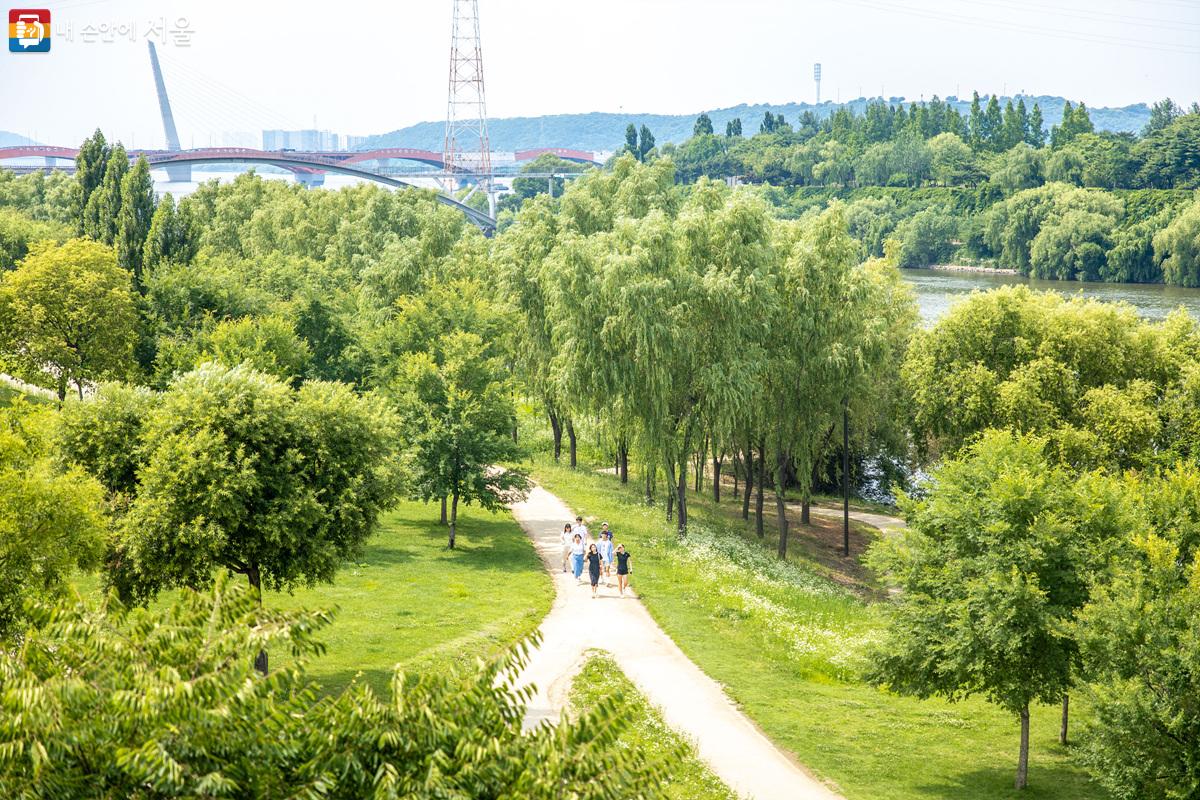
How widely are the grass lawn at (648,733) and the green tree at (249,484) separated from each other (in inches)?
237

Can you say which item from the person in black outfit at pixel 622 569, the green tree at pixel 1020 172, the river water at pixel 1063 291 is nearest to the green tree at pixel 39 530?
the person in black outfit at pixel 622 569

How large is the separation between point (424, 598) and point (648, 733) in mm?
11166

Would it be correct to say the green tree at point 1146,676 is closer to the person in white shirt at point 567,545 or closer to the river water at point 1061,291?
the person in white shirt at point 567,545

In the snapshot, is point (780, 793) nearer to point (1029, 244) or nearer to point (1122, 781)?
point (1122, 781)

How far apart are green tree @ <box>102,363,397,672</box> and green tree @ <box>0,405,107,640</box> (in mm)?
1478

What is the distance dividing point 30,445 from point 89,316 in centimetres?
2437

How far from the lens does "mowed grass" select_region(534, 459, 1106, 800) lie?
23531 mm

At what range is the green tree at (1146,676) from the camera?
19016mm

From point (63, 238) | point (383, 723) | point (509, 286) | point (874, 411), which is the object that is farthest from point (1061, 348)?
point (63, 238)

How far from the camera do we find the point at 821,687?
28.4 meters

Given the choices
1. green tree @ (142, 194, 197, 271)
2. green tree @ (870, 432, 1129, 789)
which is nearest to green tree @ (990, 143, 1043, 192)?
green tree @ (142, 194, 197, 271)

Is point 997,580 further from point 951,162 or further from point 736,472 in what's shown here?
point 951,162

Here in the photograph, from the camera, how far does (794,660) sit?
1172 inches

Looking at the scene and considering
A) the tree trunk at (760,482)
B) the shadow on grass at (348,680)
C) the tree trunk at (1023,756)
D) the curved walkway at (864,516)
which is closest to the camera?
the tree trunk at (1023,756)
